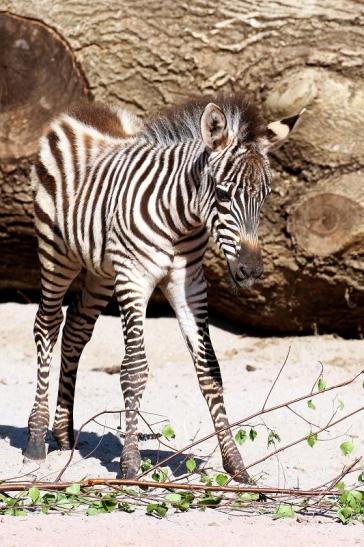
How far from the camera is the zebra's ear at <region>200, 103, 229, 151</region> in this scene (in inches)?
278

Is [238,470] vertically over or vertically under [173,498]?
over

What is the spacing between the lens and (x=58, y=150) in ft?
27.6

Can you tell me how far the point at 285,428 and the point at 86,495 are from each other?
107 inches

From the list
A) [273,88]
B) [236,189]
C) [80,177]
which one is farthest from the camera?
[273,88]

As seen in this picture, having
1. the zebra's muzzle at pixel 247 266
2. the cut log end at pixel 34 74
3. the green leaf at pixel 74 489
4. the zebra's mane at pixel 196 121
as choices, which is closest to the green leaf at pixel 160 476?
the green leaf at pixel 74 489

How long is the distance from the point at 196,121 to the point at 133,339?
5.31 feet

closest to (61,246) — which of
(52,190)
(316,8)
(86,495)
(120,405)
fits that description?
(52,190)

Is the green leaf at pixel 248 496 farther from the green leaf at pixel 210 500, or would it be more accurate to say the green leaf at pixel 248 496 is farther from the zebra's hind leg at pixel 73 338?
the zebra's hind leg at pixel 73 338

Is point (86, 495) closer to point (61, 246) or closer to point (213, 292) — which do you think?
point (61, 246)

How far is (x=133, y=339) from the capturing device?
732cm

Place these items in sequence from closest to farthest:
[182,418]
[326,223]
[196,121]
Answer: [196,121] → [182,418] → [326,223]

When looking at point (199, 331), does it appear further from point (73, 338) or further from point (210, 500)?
point (210, 500)

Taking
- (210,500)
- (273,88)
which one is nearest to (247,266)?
(210,500)

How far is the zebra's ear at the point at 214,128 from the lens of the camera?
7062mm
